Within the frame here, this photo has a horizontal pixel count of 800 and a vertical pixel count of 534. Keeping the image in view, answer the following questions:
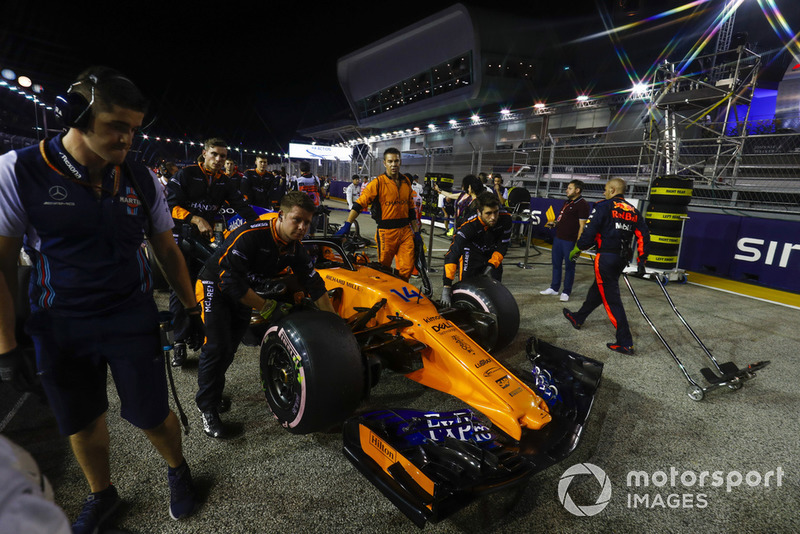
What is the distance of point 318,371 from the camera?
2.23 meters

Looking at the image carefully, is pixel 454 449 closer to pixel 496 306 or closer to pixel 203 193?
pixel 496 306

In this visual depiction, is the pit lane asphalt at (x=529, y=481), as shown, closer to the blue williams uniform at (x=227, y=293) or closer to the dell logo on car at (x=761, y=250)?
the blue williams uniform at (x=227, y=293)

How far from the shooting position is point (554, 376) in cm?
267

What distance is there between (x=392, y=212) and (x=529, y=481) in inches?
142

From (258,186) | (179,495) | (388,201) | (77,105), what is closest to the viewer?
(77,105)

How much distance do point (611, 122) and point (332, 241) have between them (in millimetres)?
16530

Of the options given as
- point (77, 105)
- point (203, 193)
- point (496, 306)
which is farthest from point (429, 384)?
point (203, 193)

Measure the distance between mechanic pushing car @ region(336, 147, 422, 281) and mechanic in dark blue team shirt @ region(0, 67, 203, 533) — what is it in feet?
11.0

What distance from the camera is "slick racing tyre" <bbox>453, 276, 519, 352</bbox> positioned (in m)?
3.42

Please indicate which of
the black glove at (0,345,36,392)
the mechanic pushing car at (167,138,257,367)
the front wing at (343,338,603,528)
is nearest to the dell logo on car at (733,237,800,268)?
the front wing at (343,338,603,528)

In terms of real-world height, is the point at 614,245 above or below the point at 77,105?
below

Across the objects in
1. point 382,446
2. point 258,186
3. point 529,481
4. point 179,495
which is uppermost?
point 258,186

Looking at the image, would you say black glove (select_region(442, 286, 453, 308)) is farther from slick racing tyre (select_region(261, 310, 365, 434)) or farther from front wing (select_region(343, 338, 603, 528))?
slick racing tyre (select_region(261, 310, 365, 434))

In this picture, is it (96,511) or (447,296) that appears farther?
(447,296)
